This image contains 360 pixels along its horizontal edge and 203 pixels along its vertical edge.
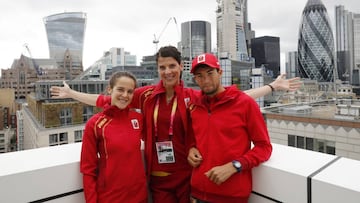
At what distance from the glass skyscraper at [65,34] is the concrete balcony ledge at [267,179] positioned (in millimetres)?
51306

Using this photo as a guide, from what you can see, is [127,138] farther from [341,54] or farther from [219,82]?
[341,54]

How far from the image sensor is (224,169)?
117 cm

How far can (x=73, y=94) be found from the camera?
1938 millimetres

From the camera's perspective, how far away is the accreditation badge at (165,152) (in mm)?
1431

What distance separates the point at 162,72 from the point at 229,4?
91.3 meters

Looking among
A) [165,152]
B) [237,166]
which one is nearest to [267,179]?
[237,166]

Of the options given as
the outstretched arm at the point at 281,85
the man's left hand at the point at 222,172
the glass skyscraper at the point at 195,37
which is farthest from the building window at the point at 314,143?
the glass skyscraper at the point at 195,37

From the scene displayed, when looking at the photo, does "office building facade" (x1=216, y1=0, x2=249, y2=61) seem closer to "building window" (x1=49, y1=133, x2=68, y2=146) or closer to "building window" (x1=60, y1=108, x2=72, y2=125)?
"building window" (x1=60, y1=108, x2=72, y2=125)

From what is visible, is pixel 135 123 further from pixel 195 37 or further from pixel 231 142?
pixel 195 37

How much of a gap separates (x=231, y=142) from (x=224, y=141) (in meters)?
0.03

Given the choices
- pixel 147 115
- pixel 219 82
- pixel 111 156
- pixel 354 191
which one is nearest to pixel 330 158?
pixel 354 191

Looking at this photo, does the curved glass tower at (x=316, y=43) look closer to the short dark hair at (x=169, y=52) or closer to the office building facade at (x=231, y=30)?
the office building facade at (x=231, y=30)

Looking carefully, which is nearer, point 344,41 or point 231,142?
point 231,142

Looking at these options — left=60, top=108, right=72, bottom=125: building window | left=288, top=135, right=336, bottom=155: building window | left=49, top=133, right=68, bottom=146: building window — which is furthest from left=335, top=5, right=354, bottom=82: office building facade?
left=288, top=135, right=336, bottom=155: building window
